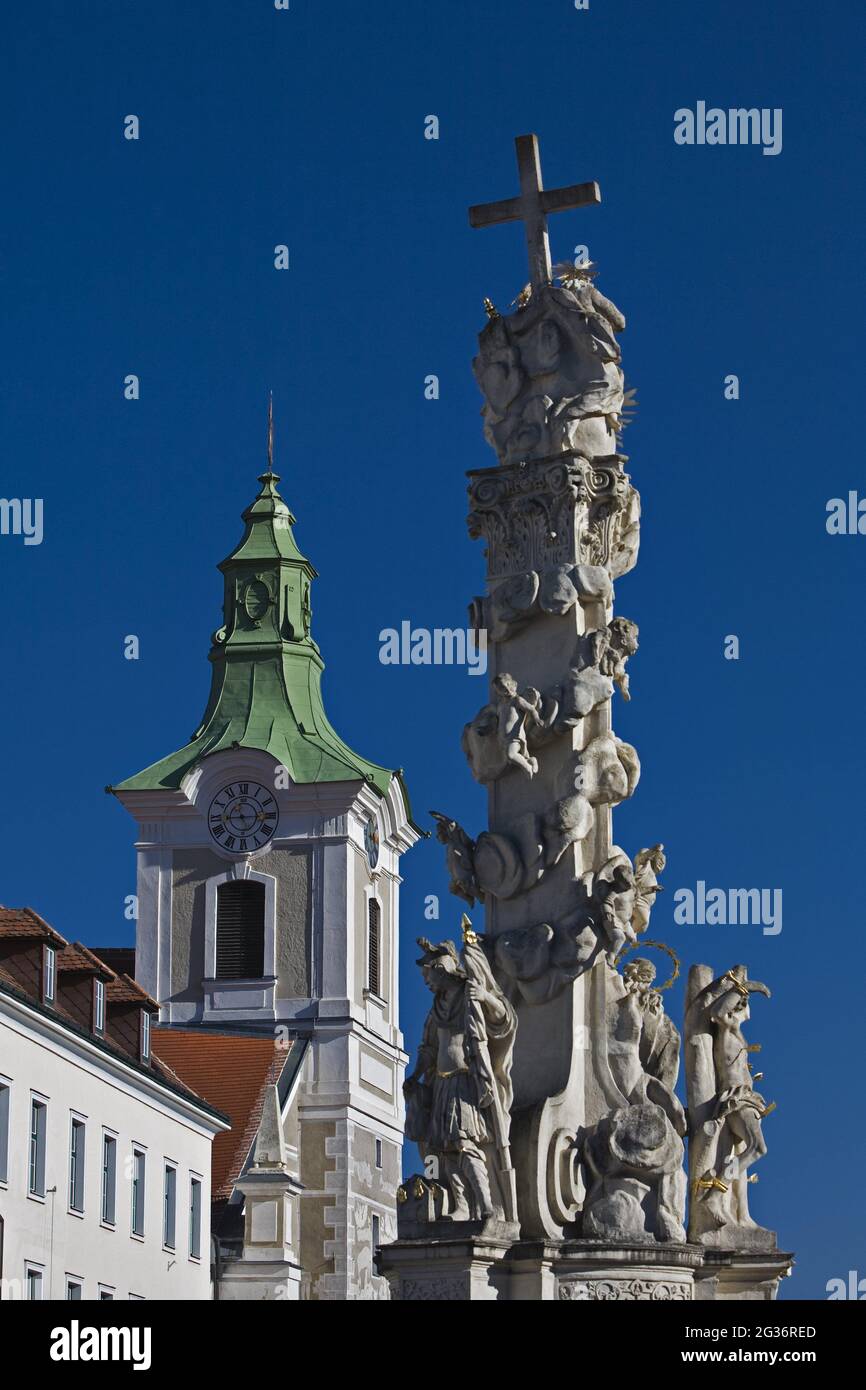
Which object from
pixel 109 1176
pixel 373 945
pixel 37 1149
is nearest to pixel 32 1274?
pixel 37 1149

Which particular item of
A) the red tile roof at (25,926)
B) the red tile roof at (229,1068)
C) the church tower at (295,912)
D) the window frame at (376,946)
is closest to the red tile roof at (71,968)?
the red tile roof at (25,926)

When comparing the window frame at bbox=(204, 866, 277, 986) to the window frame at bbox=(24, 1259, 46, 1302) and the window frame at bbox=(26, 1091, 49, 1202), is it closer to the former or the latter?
the window frame at bbox=(26, 1091, 49, 1202)

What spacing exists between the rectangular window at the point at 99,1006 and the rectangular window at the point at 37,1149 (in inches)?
143

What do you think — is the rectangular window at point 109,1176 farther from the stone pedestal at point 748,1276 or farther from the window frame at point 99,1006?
the stone pedestal at point 748,1276

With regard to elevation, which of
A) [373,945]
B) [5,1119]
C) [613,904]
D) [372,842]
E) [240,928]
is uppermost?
[372,842]

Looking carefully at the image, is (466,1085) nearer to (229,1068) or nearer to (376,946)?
(229,1068)

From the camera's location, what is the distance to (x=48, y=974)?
134 ft

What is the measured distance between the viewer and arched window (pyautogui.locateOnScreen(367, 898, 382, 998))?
2606 inches

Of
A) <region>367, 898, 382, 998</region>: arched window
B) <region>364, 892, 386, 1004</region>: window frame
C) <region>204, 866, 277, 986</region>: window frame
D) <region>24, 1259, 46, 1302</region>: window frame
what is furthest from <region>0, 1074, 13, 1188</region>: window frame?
<region>367, 898, 382, 998</region>: arched window

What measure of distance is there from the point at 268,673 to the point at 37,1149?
2938cm

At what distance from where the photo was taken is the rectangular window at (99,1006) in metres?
43.2

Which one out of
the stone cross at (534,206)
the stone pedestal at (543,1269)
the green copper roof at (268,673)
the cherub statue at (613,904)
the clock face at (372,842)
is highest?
the green copper roof at (268,673)

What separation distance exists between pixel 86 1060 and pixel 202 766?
23983mm

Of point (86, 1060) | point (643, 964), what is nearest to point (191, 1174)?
point (86, 1060)
